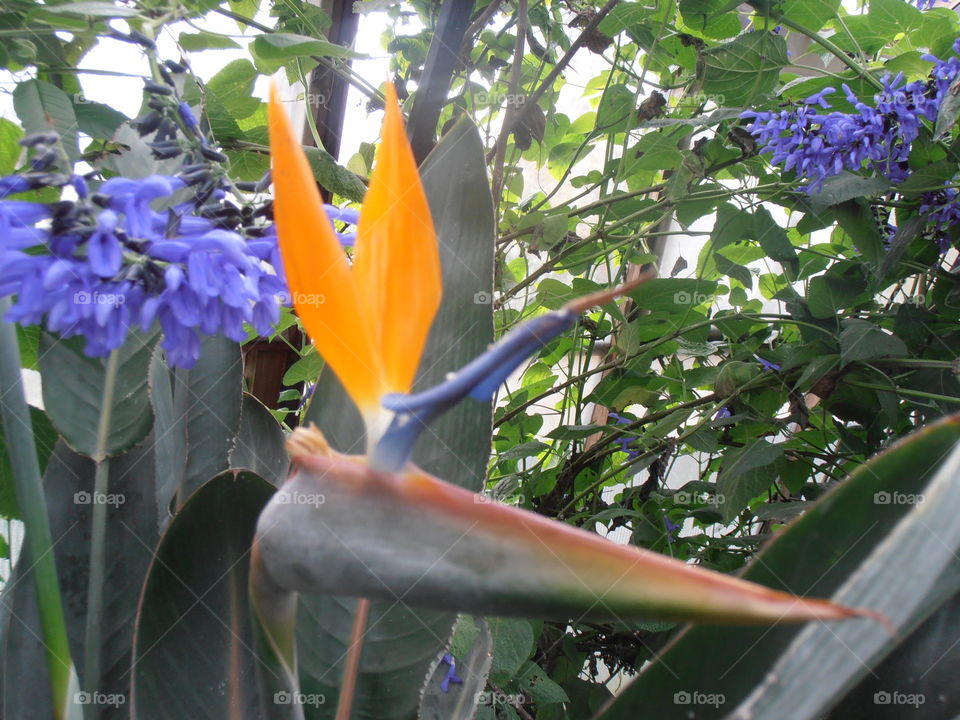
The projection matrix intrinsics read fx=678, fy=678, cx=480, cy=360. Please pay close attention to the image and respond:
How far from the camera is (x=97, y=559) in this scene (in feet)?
1.06

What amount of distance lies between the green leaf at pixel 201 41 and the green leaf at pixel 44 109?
9 cm

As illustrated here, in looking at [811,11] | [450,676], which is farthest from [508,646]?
[811,11]

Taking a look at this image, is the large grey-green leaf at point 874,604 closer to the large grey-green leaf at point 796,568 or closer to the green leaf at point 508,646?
the large grey-green leaf at point 796,568

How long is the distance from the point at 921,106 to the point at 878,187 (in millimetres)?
64

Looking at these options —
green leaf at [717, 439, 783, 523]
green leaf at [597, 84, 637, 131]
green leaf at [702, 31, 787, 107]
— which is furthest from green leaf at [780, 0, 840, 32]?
green leaf at [717, 439, 783, 523]

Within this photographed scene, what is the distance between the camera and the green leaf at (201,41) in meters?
0.43

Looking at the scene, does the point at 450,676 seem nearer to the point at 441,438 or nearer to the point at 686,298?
the point at 441,438

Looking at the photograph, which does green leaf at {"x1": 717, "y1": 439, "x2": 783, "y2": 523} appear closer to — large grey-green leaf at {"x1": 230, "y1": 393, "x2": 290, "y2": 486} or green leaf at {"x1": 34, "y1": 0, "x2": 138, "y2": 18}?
large grey-green leaf at {"x1": 230, "y1": 393, "x2": 290, "y2": 486}

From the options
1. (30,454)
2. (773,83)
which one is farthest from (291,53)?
(773,83)

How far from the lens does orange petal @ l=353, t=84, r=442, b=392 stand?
183mm

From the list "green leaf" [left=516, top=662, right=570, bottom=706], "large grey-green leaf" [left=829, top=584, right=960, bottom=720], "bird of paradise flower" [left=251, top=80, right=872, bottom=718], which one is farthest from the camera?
"green leaf" [left=516, top=662, right=570, bottom=706]

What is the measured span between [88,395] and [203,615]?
0.40ft

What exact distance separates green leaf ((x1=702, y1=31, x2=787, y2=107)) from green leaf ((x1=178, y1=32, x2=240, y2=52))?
0.37 meters

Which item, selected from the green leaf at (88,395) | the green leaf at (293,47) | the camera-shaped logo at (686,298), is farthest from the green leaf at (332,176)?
the camera-shaped logo at (686,298)
